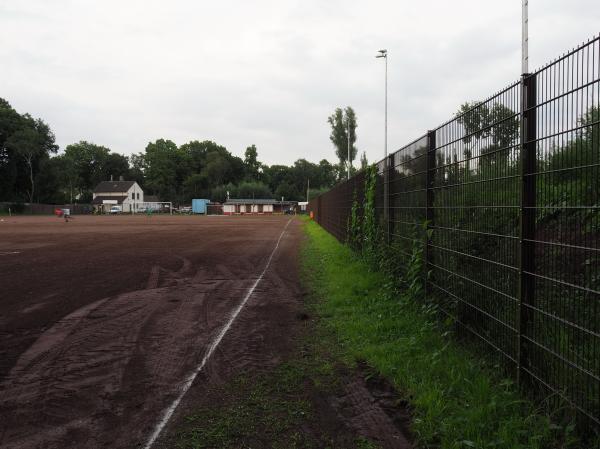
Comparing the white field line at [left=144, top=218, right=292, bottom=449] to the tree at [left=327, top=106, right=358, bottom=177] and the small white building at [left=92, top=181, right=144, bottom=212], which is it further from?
the small white building at [left=92, top=181, right=144, bottom=212]

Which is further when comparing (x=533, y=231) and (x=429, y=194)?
(x=429, y=194)

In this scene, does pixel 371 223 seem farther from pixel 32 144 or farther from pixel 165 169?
pixel 165 169

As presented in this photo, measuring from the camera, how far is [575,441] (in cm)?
280

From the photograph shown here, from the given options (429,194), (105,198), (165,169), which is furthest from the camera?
(165,169)

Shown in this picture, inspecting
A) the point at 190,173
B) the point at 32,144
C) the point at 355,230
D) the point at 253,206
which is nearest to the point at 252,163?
the point at 190,173

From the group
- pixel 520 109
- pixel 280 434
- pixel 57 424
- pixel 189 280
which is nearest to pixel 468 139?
pixel 520 109

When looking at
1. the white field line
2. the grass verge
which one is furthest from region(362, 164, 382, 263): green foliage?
the white field line

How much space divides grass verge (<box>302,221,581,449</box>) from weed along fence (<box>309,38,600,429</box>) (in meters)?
0.23

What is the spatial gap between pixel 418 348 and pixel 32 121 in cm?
8910

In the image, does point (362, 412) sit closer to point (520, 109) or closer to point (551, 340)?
point (551, 340)

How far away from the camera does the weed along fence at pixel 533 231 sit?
9.61ft

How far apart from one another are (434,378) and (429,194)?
2.53 meters

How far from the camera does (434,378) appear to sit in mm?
4055

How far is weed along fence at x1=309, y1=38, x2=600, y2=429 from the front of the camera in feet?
9.61
